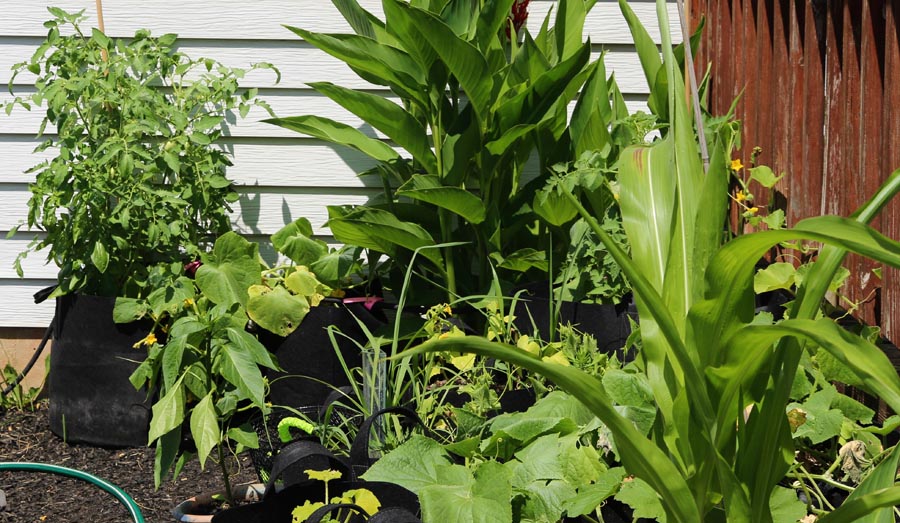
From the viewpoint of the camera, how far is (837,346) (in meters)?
0.98

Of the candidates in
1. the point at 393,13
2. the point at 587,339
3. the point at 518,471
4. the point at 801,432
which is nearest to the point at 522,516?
the point at 518,471

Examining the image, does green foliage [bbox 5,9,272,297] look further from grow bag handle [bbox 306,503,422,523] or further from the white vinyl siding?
grow bag handle [bbox 306,503,422,523]

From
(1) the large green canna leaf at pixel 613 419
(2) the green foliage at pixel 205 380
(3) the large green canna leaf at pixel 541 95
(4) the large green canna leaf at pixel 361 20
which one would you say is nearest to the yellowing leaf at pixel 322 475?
(1) the large green canna leaf at pixel 613 419

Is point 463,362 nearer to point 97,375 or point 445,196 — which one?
point 445,196

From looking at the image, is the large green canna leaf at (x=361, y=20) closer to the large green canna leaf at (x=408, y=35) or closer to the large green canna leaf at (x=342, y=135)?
the large green canna leaf at (x=408, y=35)

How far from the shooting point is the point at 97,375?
3.03 m

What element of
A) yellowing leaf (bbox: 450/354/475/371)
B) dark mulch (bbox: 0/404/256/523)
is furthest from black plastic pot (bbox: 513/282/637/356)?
dark mulch (bbox: 0/404/256/523)

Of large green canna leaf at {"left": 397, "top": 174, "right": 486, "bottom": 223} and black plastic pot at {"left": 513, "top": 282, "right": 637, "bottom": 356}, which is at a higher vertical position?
large green canna leaf at {"left": 397, "top": 174, "right": 486, "bottom": 223}

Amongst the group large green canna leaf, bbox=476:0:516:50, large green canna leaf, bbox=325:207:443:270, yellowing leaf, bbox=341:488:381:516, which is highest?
large green canna leaf, bbox=476:0:516:50

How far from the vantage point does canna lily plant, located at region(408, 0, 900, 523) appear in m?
1.16

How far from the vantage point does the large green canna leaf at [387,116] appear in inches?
118

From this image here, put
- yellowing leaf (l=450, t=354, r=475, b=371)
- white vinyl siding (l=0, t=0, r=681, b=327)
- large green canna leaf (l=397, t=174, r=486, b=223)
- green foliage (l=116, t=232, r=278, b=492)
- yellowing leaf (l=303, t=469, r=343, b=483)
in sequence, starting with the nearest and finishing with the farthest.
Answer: yellowing leaf (l=303, t=469, r=343, b=483) → green foliage (l=116, t=232, r=278, b=492) → yellowing leaf (l=450, t=354, r=475, b=371) → large green canna leaf (l=397, t=174, r=486, b=223) → white vinyl siding (l=0, t=0, r=681, b=327)

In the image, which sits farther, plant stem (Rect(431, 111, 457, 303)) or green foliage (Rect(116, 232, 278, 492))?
plant stem (Rect(431, 111, 457, 303))

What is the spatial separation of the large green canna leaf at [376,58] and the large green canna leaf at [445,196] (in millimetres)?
284
